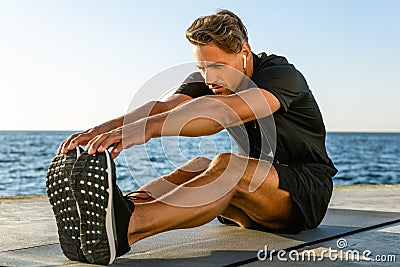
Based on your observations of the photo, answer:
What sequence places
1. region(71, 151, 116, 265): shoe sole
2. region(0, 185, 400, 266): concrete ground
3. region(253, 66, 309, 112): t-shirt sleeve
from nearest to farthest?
region(71, 151, 116, 265): shoe sole → region(0, 185, 400, 266): concrete ground → region(253, 66, 309, 112): t-shirt sleeve

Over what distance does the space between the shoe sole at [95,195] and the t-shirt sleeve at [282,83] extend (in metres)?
0.79

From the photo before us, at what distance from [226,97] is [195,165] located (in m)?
0.43

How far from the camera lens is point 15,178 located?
21.4m

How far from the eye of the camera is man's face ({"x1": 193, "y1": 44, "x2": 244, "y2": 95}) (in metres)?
2.74

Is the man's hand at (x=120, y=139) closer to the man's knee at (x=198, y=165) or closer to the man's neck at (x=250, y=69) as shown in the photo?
the man's knee at (x=198, y=165)

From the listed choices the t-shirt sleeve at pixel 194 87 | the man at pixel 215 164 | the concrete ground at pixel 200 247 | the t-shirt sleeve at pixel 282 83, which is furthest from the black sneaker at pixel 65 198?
the t-shirt sleeve at pixel 194 87


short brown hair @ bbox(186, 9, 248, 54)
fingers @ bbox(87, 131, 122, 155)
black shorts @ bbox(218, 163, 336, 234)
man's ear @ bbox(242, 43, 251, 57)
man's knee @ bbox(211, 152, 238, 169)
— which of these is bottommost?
black shorts @ bbox(218, 163, 336, 234)

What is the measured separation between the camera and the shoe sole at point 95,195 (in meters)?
2.14

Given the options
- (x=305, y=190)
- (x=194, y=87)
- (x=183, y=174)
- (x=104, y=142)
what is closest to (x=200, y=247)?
(x=183, y=174)

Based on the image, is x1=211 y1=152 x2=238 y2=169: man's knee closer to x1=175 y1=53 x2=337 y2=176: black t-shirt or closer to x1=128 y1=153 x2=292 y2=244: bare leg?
x1=128 y1=153 x2=292 y2=244: bare leg

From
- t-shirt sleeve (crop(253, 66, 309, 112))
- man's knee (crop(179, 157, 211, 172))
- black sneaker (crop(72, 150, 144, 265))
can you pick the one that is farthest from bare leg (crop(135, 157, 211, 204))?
black sneaker (crop(72, 150, 144, 265))

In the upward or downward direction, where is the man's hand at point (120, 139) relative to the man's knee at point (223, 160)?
upward

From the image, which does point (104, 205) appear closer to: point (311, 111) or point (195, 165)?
point (195, 165)

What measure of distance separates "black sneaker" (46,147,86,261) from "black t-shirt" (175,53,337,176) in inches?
34.6
